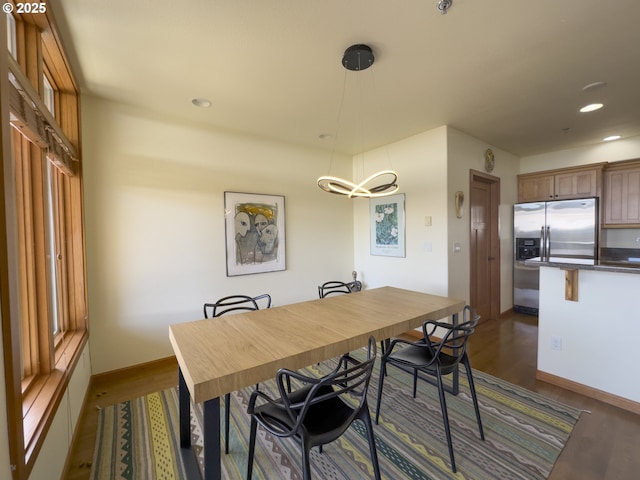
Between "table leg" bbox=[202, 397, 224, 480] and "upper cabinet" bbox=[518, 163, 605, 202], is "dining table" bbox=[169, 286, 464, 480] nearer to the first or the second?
"table leg" bbox=[202, 397, 224, 480]

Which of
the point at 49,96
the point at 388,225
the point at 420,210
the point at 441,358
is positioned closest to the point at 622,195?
the point at 420,210

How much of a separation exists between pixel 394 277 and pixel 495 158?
2347 millimetres

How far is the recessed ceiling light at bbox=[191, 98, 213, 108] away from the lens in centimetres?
258

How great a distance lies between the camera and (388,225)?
12.9ft

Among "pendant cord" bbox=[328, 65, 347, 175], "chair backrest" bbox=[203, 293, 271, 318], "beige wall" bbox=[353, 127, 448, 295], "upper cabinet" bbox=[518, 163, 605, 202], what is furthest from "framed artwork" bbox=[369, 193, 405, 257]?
"upper cabinet" bbox=[518, 163, 605, 202]

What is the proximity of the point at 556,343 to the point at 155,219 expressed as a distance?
4015 millimetres

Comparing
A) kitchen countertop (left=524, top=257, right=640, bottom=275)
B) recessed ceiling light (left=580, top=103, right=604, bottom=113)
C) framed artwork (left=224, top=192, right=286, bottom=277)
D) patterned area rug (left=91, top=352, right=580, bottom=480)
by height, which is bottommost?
patterned area rug (left=91, top=352, right=580, bottom=480)

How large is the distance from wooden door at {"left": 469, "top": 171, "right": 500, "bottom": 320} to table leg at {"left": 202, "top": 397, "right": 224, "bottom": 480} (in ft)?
11.8

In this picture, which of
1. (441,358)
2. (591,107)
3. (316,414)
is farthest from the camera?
(591,107)

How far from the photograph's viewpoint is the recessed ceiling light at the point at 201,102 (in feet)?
8.46

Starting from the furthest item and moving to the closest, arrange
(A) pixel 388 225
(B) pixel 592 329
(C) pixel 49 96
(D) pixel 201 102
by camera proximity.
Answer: (A) pixel 388 225
(D) pixel 201 102
(B) pixel 592 329
(C) pixel 49 96

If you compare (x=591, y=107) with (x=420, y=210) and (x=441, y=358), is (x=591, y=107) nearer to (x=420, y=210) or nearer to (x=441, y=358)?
(x=420, y=210)

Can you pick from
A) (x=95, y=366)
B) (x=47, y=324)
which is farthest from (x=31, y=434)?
(x=95, y=366)

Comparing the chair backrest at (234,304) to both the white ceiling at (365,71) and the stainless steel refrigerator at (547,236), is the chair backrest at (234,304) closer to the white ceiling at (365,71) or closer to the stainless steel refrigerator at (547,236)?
the white ceiling at (365,71)
